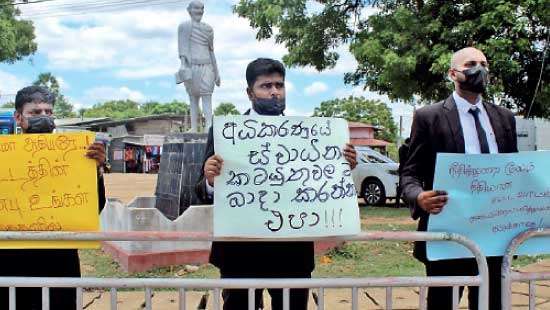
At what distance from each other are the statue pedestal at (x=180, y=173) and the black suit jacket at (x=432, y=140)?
482 cm

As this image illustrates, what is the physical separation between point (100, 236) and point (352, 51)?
37.3ft

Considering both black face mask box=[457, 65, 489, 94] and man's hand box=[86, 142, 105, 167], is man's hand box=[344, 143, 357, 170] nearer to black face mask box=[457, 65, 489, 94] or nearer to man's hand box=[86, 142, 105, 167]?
black face mask box=[457, 65, 489, 94]

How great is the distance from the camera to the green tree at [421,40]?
11.5 metres

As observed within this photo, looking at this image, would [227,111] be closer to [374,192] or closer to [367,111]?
[374,192]

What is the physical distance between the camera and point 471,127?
2.82m

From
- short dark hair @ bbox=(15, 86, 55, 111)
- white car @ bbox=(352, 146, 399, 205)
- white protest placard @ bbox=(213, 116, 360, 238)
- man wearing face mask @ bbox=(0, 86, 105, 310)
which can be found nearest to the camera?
white protest placard @ bbox=(213, 116, 360, 238)

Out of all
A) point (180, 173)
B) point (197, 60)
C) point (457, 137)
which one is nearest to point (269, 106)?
point (457, 137)

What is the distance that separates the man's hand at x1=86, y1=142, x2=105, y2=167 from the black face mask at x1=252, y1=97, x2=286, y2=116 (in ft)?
2.21

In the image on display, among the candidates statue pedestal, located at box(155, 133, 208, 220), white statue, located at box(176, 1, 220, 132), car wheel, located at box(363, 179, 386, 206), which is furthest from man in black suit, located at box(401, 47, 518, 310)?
car wheel, located at box(363, 179, 386, 206)

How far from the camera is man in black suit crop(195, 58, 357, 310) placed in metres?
2.64

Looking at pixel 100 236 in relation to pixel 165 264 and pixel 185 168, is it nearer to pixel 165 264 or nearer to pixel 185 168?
pixel 165 264

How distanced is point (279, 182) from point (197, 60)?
6975 millimetres

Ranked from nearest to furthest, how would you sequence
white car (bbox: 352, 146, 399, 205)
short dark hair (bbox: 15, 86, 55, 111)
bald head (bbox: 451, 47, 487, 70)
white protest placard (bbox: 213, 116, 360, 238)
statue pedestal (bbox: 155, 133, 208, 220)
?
white protest placard (bbox: 213, 116, 360, 238)
short dark hair (bbox: 15, 86, 55, 111)
bald head (bbox: 451, 47, 487, 70)
statue pedestal (bbox: 155, 133, 208, 220)
white car (bbox: 352, 146, 399, 205)

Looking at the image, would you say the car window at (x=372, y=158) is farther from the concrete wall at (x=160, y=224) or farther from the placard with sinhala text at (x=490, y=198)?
the placard with sinhala text at (x=490, y=198)
